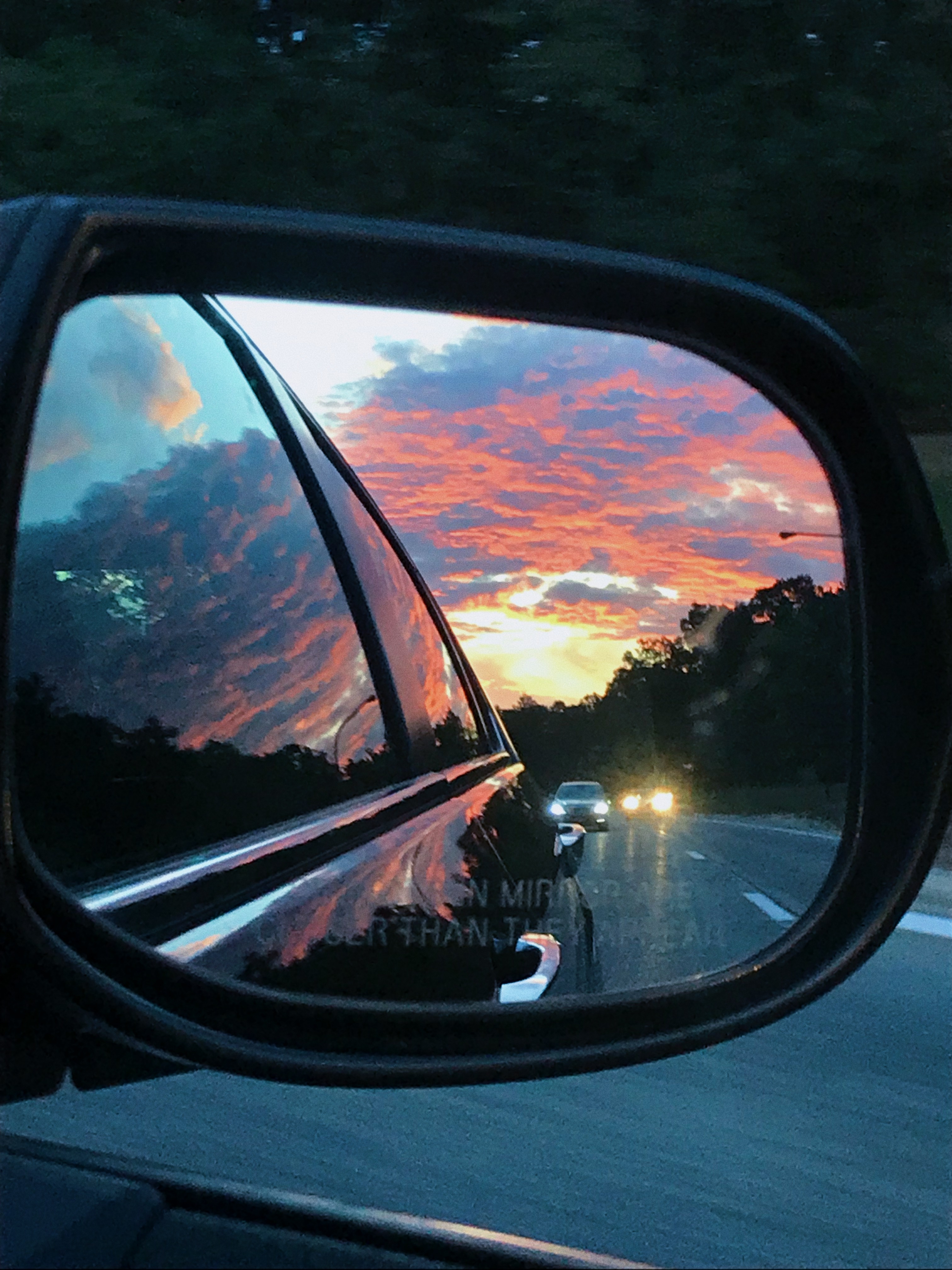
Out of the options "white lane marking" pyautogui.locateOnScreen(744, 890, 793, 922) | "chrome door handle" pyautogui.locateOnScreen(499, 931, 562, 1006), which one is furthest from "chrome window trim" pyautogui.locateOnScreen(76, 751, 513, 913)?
"white lane marking" pyautogui.locateOnScreen(744, 890, 793, 922)

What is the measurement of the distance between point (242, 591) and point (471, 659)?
12.7 inches

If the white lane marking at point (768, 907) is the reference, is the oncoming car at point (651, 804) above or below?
above

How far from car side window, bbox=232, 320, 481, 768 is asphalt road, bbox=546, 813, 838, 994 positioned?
1.15 feet

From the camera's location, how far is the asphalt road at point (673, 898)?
1640 mm

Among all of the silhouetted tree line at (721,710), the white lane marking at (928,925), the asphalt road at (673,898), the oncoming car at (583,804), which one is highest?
the silhouetted tree line at (721,710)

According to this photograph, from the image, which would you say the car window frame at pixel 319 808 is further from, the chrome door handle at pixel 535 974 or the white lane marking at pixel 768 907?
the white lane marking at pixel 768 907

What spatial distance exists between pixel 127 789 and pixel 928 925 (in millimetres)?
5641

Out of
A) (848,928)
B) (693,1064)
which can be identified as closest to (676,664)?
(848,928)

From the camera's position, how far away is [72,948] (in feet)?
4.10

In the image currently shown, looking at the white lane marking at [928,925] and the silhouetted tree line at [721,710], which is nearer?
the silhouetted tree line at [721,710]

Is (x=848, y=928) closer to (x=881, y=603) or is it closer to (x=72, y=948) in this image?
(x=881, y=603)

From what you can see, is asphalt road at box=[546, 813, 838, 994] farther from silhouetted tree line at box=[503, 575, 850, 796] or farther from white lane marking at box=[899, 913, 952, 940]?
white lane marking at box=[899, 913, 952, 940]

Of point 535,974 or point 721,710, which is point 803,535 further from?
point 535,974

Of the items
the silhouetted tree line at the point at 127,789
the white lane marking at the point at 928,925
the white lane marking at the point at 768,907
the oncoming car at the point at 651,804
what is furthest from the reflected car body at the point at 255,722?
the white lane marking at the point at 928,925
